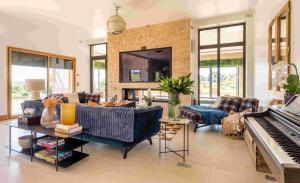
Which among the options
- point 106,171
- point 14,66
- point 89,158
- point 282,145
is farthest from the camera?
point 14,66

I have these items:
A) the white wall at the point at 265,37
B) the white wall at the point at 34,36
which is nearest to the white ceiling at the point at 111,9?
the white wall at the point at 34,36

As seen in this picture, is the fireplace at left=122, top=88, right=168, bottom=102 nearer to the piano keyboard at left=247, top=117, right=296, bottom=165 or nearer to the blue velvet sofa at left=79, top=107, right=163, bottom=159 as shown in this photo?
the blue velvet sofa at left=79, top=107, right=163, bottom=159

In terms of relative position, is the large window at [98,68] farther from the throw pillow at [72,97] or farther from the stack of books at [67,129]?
the stack of books at [67,129]

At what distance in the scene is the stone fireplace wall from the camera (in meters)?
A: 5.75

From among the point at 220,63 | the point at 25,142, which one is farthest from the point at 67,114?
the point at 220,63

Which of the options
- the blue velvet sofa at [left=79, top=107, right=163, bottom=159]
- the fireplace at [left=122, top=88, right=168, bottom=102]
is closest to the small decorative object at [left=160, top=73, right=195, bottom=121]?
the blue velvet sofa at [left=79, top=107, right=163, bottom=159]

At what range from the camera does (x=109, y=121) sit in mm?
2689

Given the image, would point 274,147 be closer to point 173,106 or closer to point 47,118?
point 173,106

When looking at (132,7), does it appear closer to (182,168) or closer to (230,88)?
(182,168)

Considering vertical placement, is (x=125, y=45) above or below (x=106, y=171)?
above

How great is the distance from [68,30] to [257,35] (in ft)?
18.9

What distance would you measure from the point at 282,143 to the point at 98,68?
25.8 feet

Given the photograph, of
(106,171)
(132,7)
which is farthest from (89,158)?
(132,7)

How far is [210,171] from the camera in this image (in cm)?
230
